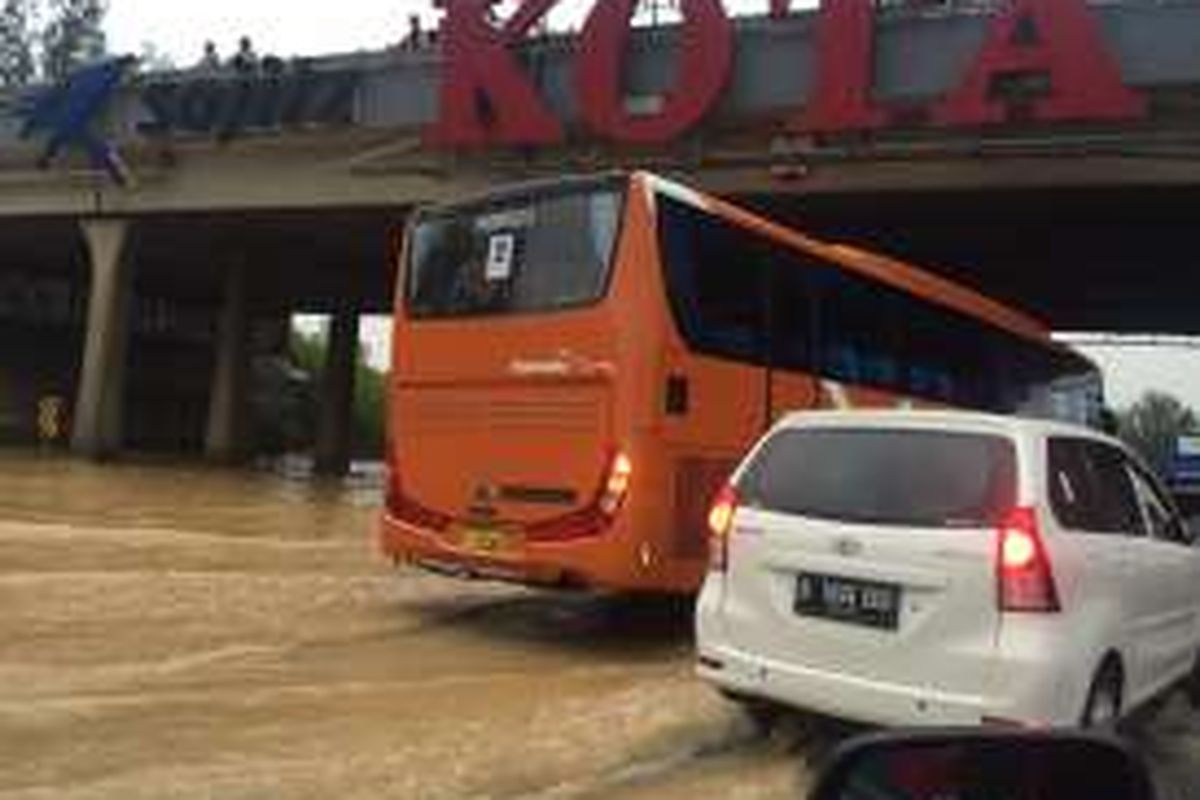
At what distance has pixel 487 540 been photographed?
52.5ft

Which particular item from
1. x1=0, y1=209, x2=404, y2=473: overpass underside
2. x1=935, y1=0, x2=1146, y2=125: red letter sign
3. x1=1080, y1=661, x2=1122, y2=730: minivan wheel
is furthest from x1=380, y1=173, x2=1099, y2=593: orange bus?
x1=0, y1=209, x2=404, y2=473: overpass underside

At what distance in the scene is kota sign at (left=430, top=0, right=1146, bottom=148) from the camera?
3419cm

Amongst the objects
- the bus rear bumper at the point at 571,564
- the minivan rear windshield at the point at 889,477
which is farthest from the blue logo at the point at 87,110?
the minivan rear windshield at the point at 889,477

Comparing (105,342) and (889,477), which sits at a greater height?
(105,342)

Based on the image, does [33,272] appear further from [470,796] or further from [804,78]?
[470,796]

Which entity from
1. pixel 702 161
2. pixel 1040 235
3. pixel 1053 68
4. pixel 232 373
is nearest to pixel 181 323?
pixel 232 373

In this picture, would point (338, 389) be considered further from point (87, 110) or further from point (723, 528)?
point (723, 528)

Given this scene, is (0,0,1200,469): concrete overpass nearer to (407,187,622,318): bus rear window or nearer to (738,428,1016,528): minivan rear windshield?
(407,187,622,318): bus rear window

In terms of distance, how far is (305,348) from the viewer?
9481 cm

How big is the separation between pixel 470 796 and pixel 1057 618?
8.76 feet

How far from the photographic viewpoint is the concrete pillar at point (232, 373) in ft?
187

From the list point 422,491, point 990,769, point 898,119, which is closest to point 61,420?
point 898,119

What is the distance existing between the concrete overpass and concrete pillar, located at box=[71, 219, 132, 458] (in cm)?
6

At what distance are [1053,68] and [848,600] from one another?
992 inches
